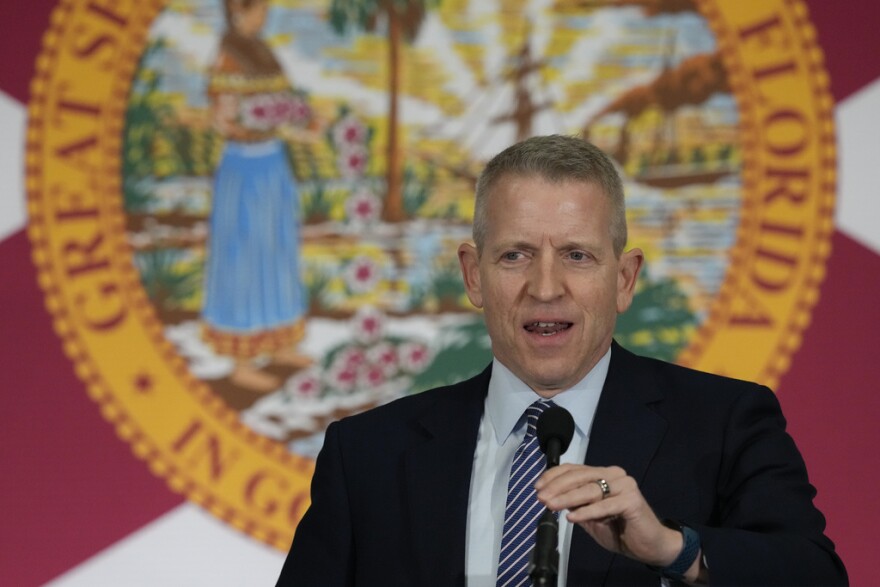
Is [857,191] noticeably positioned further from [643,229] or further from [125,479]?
[125,479]

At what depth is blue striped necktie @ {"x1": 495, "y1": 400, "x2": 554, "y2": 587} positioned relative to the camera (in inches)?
70.2

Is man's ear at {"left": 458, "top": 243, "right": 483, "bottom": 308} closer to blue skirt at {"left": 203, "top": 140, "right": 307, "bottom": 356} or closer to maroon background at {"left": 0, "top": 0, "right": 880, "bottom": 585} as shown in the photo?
blue skirt at {"left": 203, "top": 140, "right": 307, "bottom": 356}

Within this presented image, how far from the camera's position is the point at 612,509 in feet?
4.64

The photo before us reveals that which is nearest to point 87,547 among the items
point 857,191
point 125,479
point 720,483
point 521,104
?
point 125,479

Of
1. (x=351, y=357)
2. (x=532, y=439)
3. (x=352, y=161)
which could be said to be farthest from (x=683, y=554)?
(x=352, y=161)

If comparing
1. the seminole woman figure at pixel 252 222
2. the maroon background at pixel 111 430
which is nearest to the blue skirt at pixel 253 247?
the seminole woman figure at pixel 252 222

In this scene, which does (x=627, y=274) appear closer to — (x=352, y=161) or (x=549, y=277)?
(x=549, y=277)

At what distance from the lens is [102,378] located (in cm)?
324

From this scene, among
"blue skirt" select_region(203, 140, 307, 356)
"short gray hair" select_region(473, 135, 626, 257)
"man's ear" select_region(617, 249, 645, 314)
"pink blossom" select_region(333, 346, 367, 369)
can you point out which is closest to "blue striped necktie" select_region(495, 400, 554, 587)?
"man's ear" select_region(617, 249, 645, 314)

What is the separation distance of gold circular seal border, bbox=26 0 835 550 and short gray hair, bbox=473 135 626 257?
1354 mm

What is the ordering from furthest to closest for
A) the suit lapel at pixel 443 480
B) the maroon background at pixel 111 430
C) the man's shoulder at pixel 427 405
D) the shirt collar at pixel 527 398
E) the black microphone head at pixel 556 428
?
1. the maroon background at pixel 111 430
2. the man's shoulder at pixel 427 405
3. the shirt collar at pixel 527 398
4. the suit lapel at pixel 443 480
5. the black microphone head at pixel 556 428

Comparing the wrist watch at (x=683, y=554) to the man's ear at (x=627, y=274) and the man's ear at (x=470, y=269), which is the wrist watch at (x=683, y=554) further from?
the man's ear at (x=470, y=269)

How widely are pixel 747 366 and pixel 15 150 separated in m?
2.12

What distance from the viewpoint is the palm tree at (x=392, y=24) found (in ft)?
10.7
